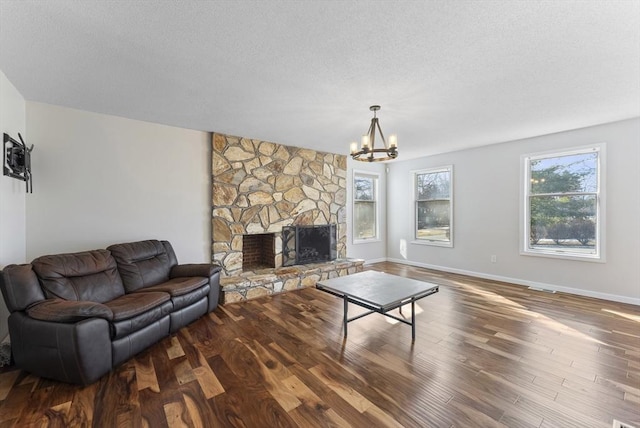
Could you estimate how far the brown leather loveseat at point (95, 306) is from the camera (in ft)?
6.67

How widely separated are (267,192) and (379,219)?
3211 millimetres

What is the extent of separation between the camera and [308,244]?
17.5 ft

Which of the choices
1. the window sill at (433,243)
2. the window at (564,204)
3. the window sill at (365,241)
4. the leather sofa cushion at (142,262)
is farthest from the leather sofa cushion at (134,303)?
the window at (564,204)

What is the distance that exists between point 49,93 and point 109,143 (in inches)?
29.4

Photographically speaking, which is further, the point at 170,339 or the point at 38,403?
the point at 170,339

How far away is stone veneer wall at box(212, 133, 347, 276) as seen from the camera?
Result: 4.32 m

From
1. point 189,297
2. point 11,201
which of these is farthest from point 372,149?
point 11,201

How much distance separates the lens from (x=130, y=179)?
3.65 meters

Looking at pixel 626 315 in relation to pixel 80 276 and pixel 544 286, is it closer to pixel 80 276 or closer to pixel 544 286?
pixel 544 286

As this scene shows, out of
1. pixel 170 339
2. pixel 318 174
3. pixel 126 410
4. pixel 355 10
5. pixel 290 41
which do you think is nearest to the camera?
pixel 355 10

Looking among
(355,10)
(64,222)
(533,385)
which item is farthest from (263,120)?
(533,385)

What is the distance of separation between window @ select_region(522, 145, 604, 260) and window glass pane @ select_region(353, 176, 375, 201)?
3.07 meters

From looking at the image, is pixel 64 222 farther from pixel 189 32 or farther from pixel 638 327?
pixel 638 327

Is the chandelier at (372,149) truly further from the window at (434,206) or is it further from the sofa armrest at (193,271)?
the window at (434,206)
